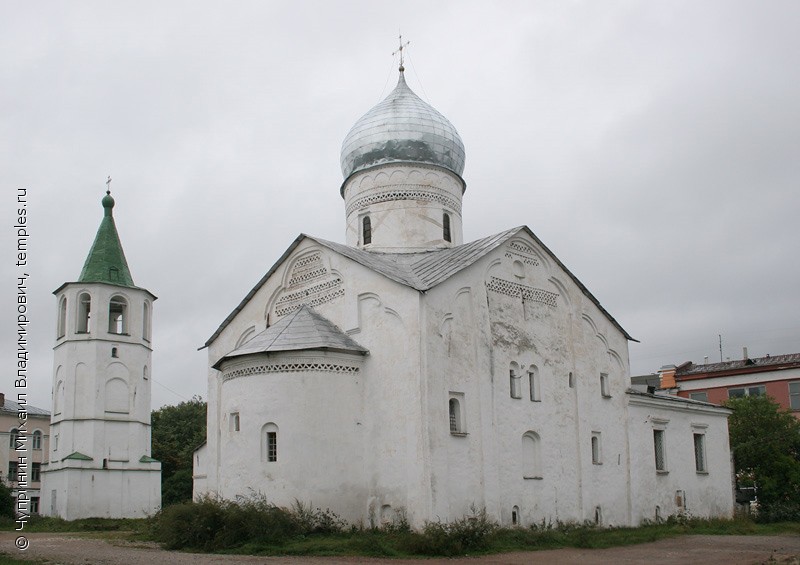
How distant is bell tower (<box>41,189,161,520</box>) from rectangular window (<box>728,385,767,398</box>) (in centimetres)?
2652

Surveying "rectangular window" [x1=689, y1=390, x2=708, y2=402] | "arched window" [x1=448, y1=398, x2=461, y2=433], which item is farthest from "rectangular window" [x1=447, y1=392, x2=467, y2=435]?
"rectangular window" [x1=689, y1=390, x2=708, y2=402]

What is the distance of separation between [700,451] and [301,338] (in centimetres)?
1349

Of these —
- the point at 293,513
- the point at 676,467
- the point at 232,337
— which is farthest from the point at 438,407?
the point at 676,467

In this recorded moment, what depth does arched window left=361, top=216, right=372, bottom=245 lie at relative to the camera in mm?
22953

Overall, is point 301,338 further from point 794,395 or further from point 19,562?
point 794,395

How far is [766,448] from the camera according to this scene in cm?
3122

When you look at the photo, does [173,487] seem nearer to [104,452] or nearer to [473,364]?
[104,452]

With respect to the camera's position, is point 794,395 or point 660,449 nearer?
point 660,449

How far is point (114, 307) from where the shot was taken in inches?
1227

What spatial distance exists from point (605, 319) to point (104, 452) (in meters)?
17.5

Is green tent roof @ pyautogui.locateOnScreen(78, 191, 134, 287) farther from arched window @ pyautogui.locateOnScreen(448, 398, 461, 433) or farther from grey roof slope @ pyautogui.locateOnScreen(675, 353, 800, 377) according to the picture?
grey roof slope @ pyautogui.locateOnScreen(675, 353, 800, 377)

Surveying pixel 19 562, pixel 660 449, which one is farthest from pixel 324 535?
pixel 660 449

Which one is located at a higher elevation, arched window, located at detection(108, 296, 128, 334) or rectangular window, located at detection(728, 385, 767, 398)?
arched window, located at detection(108, 296, 128, 334)

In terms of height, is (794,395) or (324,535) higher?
(794,395)
